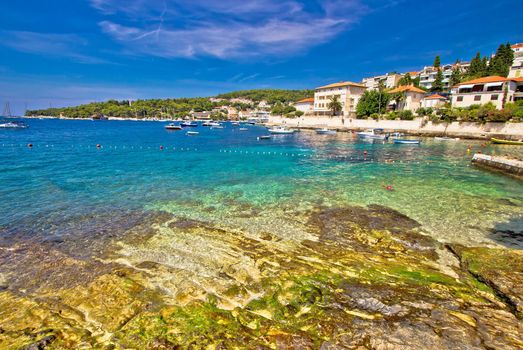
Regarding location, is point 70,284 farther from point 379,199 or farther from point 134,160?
point 134,160

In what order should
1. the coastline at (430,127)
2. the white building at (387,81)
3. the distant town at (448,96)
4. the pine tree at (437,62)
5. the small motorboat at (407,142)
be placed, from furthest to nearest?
the white building at (387,81)
the pine tree at (437,62)
the distant town at (448,96)
the coastline at (430,127)
the small motorboat at (407,142)

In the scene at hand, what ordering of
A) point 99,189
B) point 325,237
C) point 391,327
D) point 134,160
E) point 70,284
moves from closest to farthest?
point 391,327 → point 70,284 → point 325,237 → point 99,189 → point 134,160

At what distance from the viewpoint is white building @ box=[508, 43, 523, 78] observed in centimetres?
7013

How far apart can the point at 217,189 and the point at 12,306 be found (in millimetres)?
12958

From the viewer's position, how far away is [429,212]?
14203 millimetres

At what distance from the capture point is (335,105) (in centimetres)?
9969

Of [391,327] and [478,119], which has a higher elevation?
[478,119]

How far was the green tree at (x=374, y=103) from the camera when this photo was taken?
273ft

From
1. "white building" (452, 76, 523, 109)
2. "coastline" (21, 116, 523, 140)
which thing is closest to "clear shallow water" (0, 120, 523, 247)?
"coastline" (21, 116, 523, 140)

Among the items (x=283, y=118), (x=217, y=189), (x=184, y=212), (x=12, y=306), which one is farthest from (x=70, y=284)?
(x=283, y=118)

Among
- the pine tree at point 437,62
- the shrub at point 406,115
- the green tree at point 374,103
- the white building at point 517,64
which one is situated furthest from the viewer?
the pine tree at point 437,62

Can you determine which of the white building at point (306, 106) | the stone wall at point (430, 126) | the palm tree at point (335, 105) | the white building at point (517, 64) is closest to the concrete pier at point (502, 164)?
the stone wall at point (430, 126)

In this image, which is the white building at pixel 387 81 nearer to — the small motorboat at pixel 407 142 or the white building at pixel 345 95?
the white building at pixel 345 95

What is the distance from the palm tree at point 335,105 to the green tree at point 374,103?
514 inches
